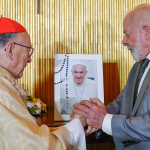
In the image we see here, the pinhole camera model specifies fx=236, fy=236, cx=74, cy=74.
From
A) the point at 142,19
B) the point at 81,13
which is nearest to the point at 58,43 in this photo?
the point at 81,13

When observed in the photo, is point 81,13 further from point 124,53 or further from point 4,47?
point 4,47

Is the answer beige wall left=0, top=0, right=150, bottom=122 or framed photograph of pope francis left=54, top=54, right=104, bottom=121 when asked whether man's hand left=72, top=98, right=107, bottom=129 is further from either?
beige wall left=0, top=0, right=150, bottom=122

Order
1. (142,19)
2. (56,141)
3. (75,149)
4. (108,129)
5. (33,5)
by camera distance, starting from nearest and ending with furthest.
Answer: (56,141), (75,149), (108,129), (142,19), (33,5)

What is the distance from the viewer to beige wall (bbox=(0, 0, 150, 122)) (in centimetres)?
271

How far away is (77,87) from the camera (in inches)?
96.1

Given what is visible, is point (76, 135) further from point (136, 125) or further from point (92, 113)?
point (136, 125)

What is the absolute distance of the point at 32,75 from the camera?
2.73 metres

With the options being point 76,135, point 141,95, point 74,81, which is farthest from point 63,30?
point 76,135

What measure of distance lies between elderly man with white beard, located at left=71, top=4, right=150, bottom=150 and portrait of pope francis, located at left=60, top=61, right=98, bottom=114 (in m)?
0.36

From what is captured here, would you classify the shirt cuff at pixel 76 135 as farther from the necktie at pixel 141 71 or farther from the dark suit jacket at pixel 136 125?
the necktie at pixel 141 71

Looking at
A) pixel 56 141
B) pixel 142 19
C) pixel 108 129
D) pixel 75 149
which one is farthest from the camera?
pixel 142 19

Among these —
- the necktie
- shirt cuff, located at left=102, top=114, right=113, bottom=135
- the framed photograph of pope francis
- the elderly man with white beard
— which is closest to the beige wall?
the framed photograph of pope francis

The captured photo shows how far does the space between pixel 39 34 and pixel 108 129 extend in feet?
4.87

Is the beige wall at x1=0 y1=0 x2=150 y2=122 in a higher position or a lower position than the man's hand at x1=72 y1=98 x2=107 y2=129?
higher
